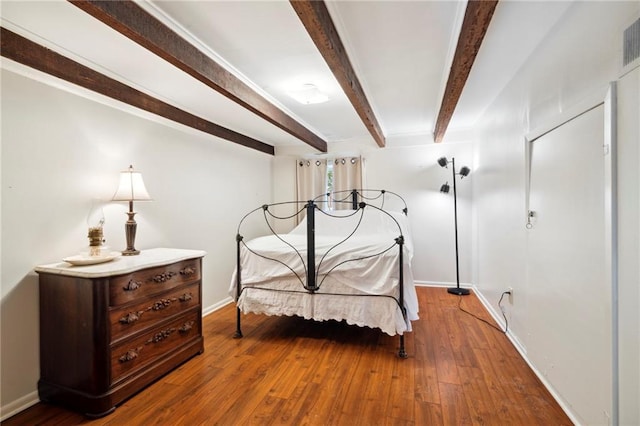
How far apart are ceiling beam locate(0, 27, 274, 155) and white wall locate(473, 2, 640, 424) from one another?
2772 millimetres

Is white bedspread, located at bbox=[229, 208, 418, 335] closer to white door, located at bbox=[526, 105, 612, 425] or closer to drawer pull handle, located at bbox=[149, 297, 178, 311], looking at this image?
drawer pull handle, located at bbox=[149, 297, 178, 311]

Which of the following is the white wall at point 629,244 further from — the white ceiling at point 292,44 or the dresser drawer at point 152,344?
the dresser drawer at point 152,344

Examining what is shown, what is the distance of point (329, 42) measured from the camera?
1695mm

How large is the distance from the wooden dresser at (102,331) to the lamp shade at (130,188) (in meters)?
0.48

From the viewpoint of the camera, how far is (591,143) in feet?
4.84

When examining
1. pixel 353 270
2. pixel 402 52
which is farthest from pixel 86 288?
pixel 402 52

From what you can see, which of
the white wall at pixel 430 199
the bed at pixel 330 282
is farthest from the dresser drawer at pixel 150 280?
the white wall at pixel 430 199

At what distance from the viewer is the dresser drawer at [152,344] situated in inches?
73.1

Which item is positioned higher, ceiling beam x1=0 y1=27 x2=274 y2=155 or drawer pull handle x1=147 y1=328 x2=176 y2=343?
ceiling beam x1=0 y1=27 x2=274 y2=155

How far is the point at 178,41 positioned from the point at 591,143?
7.83ft

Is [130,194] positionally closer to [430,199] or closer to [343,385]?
[343,385]

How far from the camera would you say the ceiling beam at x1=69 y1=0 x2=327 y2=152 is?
1.42m

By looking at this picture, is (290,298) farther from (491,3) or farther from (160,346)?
(491,3)

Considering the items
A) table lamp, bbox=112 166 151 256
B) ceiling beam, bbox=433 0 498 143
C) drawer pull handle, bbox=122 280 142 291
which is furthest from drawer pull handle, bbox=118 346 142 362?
ceiling beam, bbox=433 0 498 143
